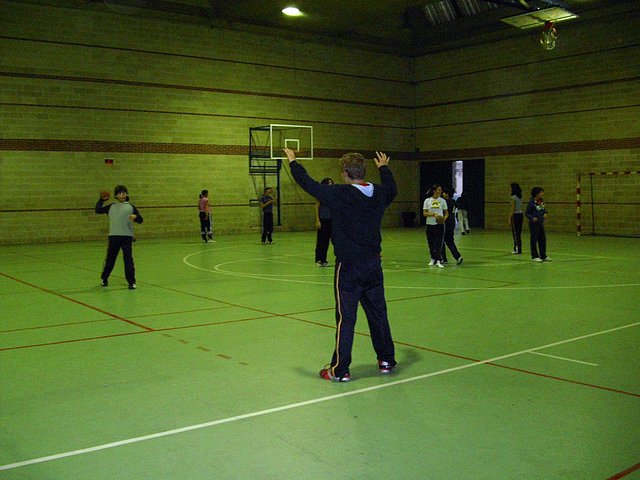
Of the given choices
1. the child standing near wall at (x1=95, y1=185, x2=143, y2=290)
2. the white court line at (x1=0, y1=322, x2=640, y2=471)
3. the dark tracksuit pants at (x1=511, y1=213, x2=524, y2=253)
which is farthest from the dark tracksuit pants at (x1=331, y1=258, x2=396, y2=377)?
the dark tracksuit pants at (x1=511, y1=213, x2=524, y2=253)

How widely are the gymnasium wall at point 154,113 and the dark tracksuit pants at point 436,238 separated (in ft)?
44.1

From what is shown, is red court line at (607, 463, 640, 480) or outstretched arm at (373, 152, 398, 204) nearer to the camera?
red court line at (607, 463, 640, 480)

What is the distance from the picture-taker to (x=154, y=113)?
25.3 meters

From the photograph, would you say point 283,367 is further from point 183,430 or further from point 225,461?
point 225,461

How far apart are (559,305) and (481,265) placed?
5.38 m

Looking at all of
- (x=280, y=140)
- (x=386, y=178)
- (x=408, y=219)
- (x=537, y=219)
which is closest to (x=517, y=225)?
(x=537, y=219)

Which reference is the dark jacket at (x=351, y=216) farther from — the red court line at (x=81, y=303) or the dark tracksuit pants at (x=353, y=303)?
the red court line at (x=81, y=303)

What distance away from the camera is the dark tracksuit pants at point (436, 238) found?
588 inches

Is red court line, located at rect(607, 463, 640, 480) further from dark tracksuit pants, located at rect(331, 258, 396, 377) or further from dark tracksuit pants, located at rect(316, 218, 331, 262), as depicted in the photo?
dark tracksuit pants, located at rect(316, 218, 331, 262)

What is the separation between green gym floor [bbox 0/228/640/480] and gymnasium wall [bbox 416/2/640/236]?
1438cm

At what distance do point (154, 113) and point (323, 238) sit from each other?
12.7 m

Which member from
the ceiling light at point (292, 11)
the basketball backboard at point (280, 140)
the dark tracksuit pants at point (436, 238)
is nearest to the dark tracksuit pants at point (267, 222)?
the basketball backboard at point (280, 140)

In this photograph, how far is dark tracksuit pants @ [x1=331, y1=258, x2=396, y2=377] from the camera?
6066 millimetres

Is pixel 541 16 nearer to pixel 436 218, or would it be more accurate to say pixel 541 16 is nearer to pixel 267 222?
pixel 436 218
